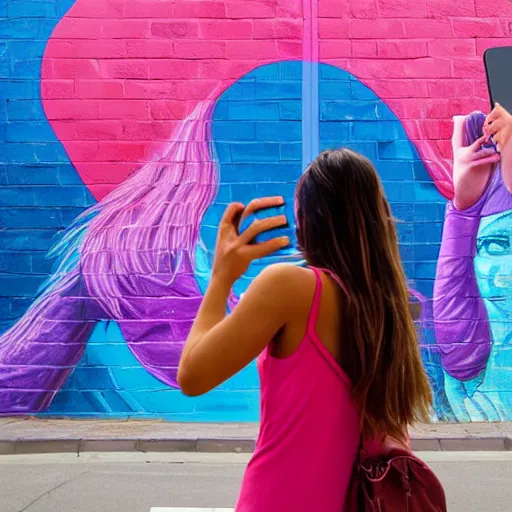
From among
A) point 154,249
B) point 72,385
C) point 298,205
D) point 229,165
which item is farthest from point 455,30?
point 298,205

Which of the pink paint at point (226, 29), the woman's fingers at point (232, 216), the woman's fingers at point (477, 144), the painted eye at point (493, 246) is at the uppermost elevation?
the pink paint at point (226, 29)

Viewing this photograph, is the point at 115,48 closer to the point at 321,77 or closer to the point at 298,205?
the point at 321,77

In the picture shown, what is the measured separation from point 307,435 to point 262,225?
415mm

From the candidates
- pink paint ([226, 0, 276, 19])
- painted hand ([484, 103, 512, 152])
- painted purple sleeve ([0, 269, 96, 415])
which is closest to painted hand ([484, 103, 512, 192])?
painted hand ([484, 103, 512, 152])

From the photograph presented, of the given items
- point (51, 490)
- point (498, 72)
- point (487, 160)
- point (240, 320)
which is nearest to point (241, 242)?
point (240, 320)

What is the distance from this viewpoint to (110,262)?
8961 mm

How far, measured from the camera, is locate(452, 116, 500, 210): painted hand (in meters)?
8.84

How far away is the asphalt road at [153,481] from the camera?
5.67 metres

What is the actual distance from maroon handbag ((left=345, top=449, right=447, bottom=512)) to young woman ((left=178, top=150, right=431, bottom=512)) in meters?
0.03

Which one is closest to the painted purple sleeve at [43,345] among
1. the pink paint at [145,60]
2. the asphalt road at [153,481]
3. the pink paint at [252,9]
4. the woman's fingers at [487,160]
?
the pink paint at [145,60]

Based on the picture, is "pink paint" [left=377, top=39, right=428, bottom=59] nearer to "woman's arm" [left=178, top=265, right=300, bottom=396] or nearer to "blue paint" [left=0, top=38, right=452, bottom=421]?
"blue paint" [left=0, top=38, right=452, bottom=421]

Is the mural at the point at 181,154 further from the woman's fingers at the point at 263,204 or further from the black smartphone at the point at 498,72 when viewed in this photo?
the woman's fingers at the point at 263,204

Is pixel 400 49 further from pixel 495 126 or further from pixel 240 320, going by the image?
pixel 240 320

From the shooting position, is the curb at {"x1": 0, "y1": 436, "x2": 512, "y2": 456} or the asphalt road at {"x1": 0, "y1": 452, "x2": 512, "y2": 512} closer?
the asphalt road at {"x1": 0, "y1": 452, "x2": 512, "y2": 512}
